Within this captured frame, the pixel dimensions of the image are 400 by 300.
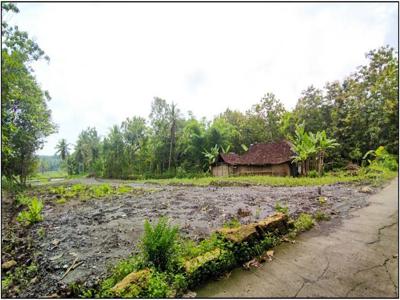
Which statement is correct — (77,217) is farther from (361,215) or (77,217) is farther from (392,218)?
(392,218)

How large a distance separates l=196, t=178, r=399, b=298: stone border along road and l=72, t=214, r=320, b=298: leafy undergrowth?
187 millimetres

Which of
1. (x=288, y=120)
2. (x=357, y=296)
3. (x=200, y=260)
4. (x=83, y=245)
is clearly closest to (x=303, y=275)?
(x=357, y=296)

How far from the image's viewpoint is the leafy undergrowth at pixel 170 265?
9.28 feet

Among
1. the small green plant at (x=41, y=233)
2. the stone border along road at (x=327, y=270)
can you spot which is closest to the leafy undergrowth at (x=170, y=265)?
the stone border along road at (x=327, y=270)

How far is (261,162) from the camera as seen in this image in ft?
72.8

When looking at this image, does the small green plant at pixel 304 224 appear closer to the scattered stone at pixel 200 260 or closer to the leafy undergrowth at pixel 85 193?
the scattered stone at pixel 200 260

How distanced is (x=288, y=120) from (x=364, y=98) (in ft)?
23.9

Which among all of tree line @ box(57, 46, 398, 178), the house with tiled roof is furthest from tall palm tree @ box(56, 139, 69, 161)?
the house with tiled roof

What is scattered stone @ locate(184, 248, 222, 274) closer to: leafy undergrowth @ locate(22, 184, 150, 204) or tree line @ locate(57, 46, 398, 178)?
leafy undergrowth @ locate(22, 184, 150, 204)

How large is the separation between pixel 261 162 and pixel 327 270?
1925cm

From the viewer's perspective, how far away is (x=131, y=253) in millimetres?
4324

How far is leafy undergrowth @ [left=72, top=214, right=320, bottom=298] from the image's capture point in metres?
2.83

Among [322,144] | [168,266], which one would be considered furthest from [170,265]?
[322,144]

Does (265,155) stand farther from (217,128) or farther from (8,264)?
(8,264)
